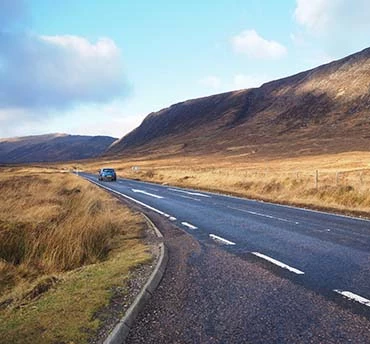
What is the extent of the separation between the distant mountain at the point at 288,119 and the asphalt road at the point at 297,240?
76.4 m

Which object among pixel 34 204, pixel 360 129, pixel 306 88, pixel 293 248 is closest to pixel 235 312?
pixel 293 248

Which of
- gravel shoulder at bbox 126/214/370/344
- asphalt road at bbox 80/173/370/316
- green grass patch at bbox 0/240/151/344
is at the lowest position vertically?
asphalt road at bbox 80/173/370/316

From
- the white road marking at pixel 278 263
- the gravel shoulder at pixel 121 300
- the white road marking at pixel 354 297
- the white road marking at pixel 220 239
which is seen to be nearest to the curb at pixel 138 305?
the gravel shoulder at pixel 121 300

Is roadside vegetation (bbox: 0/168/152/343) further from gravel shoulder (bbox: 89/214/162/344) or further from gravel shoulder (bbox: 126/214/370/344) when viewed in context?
gravel shoulder (bbox: 126/214/370/344)

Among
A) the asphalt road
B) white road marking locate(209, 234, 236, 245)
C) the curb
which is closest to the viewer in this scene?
the curb

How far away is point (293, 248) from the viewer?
35.1ft

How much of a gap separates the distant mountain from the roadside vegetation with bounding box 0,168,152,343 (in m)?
82.9

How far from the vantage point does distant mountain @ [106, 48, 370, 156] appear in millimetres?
109250

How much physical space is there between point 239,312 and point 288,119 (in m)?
135

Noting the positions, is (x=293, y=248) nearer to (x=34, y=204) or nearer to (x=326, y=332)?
(x=326, y=332)

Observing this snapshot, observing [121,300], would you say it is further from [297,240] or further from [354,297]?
[297,240]

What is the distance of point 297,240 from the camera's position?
11797mm

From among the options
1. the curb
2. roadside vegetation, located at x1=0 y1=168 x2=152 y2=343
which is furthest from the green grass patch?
the curb

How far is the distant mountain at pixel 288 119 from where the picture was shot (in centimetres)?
10925
